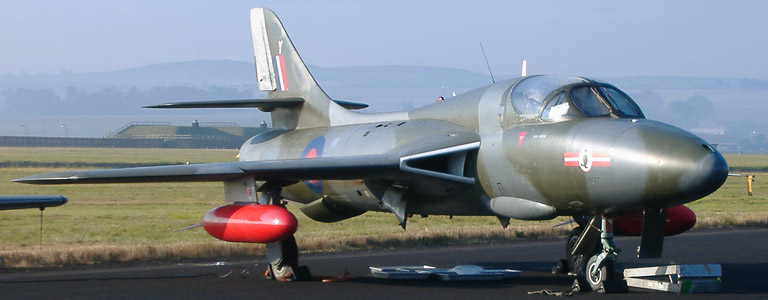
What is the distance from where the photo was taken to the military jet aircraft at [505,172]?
11.1m

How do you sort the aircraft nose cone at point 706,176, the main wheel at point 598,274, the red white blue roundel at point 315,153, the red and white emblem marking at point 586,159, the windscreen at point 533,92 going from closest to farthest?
1. the aircraft nose cone at point 706,176
2. the red and white emblem marking at point 586,159
3. the main wheel at point 598,274
4. the windscreen at point 533,92
5. the red white blue roundel at point 315,153

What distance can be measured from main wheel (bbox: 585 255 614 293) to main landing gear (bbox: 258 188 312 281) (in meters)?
4.15

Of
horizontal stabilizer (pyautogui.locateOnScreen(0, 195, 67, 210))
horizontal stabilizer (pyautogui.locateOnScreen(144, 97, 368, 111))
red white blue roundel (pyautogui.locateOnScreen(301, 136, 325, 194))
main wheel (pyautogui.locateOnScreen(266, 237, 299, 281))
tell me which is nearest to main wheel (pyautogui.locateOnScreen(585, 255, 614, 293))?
main wheel (pyautogui.locateOnScreen(266, 237, 299, 281))

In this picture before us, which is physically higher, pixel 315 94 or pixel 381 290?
pixel 315 94

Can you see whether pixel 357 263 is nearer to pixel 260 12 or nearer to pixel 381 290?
pixel 381 290

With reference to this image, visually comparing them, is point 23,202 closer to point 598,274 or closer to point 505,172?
point 505,172

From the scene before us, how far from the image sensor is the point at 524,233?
2211 cm

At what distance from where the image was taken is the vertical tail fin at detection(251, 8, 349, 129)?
58.2ft

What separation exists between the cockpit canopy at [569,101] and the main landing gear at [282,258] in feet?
12.9

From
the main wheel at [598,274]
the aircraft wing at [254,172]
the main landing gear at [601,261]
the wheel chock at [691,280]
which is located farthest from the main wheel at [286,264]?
the wheel chock at [691,280]

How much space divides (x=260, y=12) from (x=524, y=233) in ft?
25.5

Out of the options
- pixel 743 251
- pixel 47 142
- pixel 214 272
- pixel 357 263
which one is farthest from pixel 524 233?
pixel 47 142

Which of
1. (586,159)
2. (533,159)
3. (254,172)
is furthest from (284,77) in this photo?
(586,159)

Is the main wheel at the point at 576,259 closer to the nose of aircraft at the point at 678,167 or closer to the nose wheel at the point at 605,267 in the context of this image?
the nose wheel at the point at 605,267
